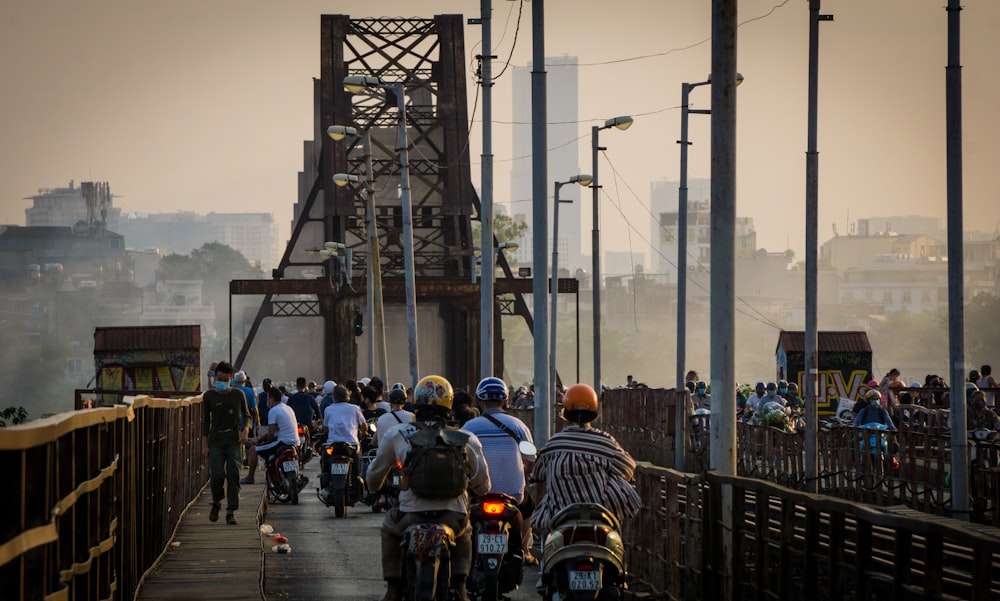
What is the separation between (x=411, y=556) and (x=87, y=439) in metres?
2.48

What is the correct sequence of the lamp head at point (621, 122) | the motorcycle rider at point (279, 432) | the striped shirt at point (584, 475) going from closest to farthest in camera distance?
the striped shirt at point (584, 475), the motorcycle rider at point (279, 432), the lamp head at point (621, 122)

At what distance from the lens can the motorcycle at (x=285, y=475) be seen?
24812 mm

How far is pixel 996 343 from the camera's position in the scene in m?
186

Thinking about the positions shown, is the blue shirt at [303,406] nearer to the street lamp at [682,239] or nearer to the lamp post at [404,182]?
the lamp post at [404,182]

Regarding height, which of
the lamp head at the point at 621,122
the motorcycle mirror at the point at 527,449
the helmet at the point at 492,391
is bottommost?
the motorcycle mirror at the point at 527,449

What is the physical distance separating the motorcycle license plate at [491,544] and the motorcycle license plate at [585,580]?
1997mm

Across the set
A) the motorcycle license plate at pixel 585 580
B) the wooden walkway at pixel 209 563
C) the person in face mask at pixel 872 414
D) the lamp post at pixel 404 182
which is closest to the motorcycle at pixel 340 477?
the wooden walkway at pixel 209 563

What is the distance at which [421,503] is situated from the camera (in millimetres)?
11047

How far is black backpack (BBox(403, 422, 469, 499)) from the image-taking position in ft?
35.9

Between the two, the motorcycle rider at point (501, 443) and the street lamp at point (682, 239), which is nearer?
the motorcycle rider at point (501, 443)

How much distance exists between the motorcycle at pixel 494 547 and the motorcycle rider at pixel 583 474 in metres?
0.74

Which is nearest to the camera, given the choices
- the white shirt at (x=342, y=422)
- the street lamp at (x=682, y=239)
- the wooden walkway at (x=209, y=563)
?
the wooden walkway at (x=209, y=563)

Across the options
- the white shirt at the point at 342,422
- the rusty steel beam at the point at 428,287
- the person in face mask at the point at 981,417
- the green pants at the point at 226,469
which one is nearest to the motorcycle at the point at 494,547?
the green pants at the point at 226,469

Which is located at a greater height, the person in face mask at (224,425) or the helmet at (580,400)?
the helmet at (580,400)
